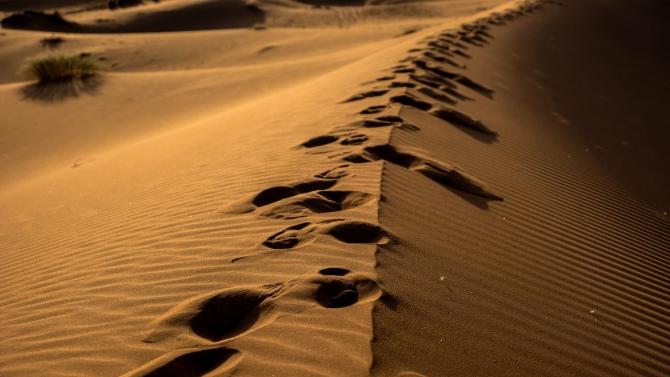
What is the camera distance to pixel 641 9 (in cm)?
2316

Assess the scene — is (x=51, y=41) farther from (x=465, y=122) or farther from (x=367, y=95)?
(x=465, y=122)

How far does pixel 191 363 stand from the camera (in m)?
2.07

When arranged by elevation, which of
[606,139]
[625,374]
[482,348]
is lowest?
[606,139]

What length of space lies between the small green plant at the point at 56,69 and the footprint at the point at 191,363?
11629 mm

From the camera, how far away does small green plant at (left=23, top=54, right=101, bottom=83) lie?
470 inches

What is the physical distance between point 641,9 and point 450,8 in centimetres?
957

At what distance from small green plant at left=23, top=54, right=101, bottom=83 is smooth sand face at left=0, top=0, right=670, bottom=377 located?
2.21 m

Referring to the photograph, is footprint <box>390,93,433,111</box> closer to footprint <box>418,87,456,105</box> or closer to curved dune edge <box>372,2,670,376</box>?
curved dune edge <box>372,2,670,376</box>

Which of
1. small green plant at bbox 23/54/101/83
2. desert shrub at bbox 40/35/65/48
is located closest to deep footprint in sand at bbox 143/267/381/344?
small green plant at bbox 23/54/101/83

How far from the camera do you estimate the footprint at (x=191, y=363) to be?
2012 millimetres

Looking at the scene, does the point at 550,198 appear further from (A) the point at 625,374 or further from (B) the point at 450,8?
(B) the point at 450,8

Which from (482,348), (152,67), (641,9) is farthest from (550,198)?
(641,9)

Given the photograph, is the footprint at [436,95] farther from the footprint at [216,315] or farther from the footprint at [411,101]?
the footprint at [216,315]

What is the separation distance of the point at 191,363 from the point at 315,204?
163 centimetres
